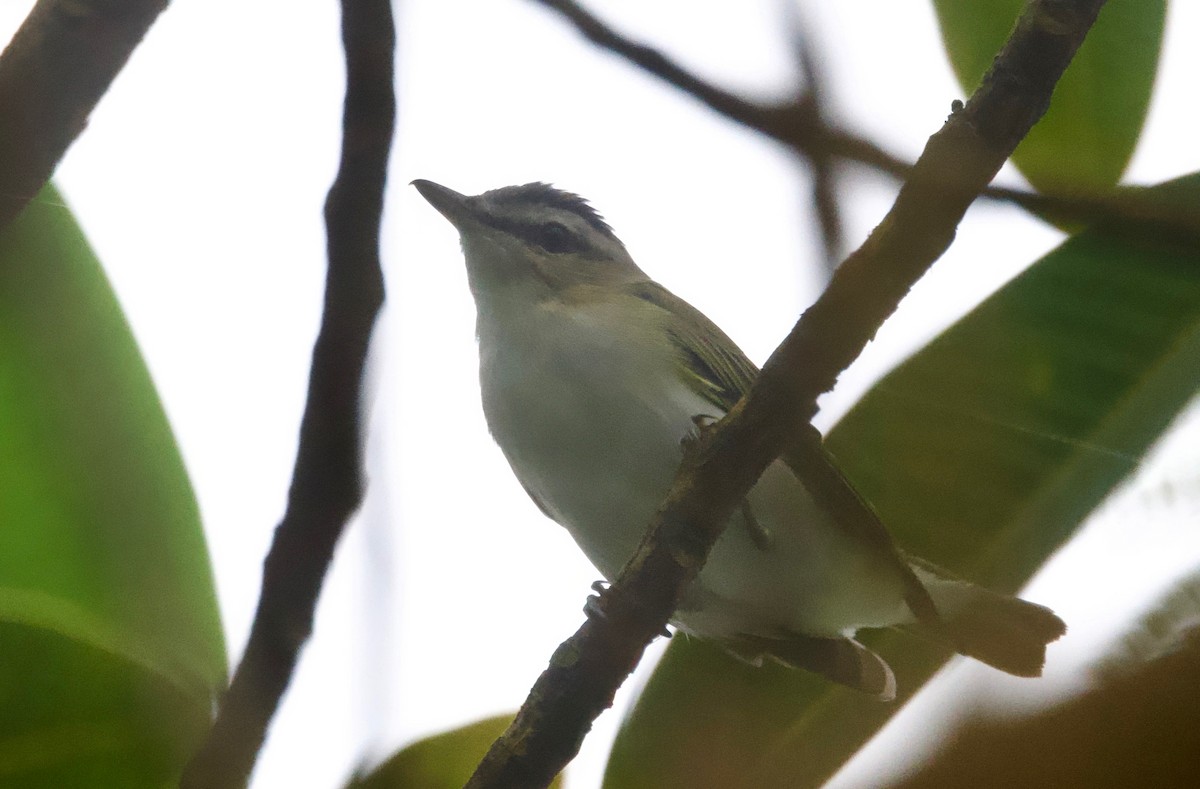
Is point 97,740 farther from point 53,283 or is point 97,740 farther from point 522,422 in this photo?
point 522,422

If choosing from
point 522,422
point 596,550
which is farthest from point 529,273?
point 596,550

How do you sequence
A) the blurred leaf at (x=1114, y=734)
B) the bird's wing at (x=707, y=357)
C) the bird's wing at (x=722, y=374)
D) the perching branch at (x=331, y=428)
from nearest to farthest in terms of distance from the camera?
the blurred leaf at (x=1114, y=734)
the perching branch at (x=331, y=428)
the bird's wing at (x=722, y=374)
the bird's wing at (x=707, y=357)

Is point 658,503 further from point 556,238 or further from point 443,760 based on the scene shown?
→ point 443,760

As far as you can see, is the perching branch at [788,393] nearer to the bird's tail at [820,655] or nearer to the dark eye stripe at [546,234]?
the bird's tail at [820,655]

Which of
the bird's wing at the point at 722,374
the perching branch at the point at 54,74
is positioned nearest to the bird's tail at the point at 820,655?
the bird's wing at the point at 722,374

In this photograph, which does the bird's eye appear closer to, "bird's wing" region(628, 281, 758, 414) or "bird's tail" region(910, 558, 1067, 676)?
"bird's wing" region(628, 281, 758, 414)

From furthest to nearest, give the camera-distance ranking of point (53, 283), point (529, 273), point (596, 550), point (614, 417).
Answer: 1. point (529, 273)
2. point (596, 550)
3. point (614, 417)
4. point (53, 283)
